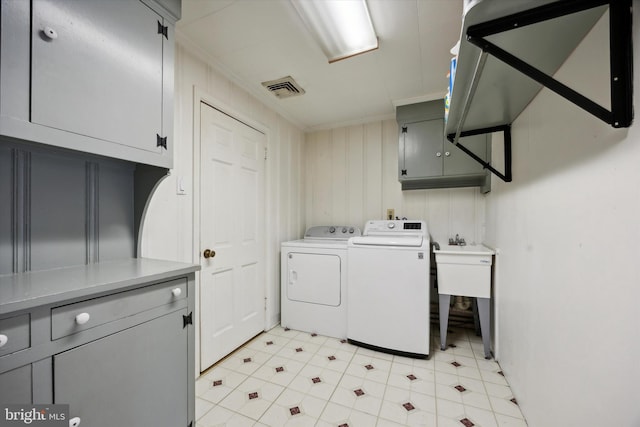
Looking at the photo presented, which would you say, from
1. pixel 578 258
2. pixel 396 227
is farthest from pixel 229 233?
pixel 578 258

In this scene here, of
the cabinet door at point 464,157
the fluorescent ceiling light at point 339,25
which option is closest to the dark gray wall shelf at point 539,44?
the fluorescent ceiling light at point 339,25

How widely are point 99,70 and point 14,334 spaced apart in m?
0.91

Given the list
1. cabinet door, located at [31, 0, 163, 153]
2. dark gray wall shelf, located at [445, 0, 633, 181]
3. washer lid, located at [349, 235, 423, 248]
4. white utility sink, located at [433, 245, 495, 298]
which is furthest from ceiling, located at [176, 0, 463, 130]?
white utility sink, located at [433, 245, 495, 298]

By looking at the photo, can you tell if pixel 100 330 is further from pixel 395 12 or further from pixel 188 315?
pixel 395 12

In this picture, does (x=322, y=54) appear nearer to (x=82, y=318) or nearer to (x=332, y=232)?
(x=332, y=232)

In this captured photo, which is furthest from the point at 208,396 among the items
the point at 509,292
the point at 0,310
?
the point at 509,292

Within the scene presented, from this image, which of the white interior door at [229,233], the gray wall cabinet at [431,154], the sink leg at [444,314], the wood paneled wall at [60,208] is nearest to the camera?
the wood paneled wall at [60,208]

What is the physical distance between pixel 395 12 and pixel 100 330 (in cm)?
207

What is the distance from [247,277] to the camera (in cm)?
236

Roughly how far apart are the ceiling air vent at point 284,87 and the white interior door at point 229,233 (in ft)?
1.38

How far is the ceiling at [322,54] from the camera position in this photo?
1474mm

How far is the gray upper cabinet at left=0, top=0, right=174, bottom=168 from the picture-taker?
774mm

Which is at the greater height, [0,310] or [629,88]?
[629,88]

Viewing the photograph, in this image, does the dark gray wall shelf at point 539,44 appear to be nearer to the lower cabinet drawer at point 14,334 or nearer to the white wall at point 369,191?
the lower cabinet drawer at point 14,334
